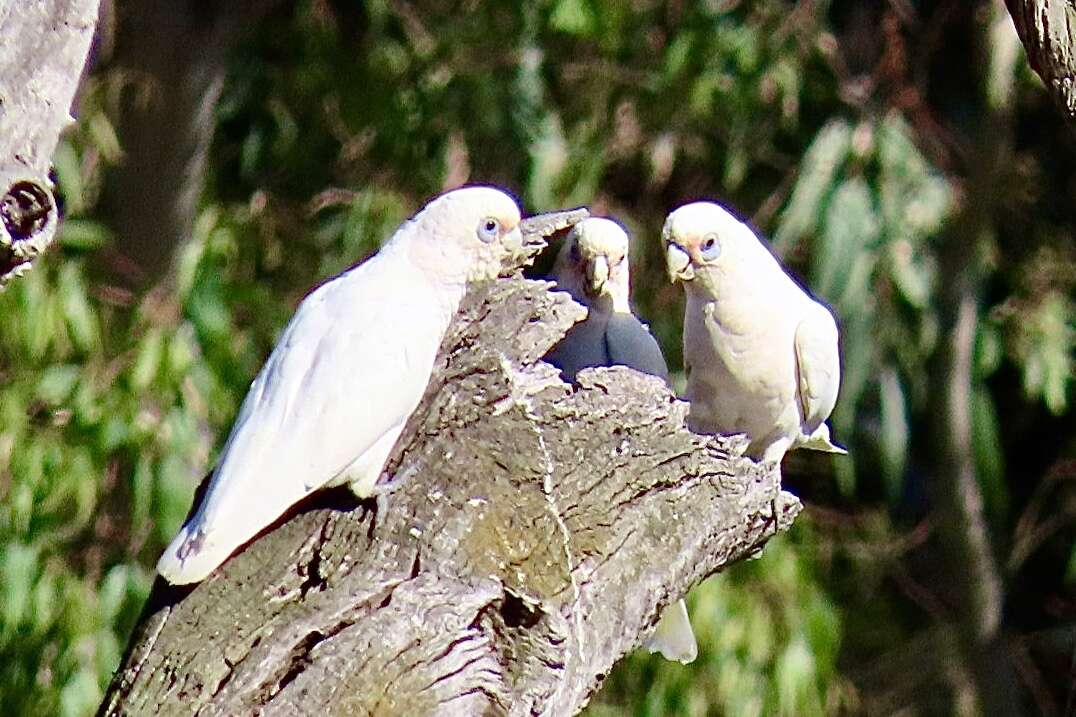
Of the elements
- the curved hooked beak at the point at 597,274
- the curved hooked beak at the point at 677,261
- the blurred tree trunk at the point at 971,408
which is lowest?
the blurred tree trunk at the point at 971,408

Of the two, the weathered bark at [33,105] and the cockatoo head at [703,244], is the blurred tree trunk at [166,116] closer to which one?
the cockatoo head at [703,244]

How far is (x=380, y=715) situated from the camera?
6.41ft

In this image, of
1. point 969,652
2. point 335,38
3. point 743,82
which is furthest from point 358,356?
point 969,652

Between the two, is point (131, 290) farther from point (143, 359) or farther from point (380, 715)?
point (380, 715)

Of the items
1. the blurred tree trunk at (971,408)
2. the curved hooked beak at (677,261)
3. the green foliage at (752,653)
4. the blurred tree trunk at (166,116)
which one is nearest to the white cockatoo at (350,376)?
the curved hooked beak at (677,261)

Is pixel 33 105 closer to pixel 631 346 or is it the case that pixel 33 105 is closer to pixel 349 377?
pixel 349 377

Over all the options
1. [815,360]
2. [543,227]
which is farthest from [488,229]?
[815,360]

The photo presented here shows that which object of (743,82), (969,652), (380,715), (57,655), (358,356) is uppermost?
(358,356)

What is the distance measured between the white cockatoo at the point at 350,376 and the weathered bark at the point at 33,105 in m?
0.48

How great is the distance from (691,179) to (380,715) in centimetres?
313

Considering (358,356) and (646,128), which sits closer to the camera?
(358,356)

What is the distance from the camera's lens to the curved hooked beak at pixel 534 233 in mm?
2416

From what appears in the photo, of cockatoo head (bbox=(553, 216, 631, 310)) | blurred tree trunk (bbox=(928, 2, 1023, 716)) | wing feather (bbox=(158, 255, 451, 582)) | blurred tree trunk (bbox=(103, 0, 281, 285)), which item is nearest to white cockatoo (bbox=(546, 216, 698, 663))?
cockatoo head (bbox=(553, 216, 631, 310))

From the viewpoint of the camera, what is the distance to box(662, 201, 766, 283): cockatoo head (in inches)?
99.7
